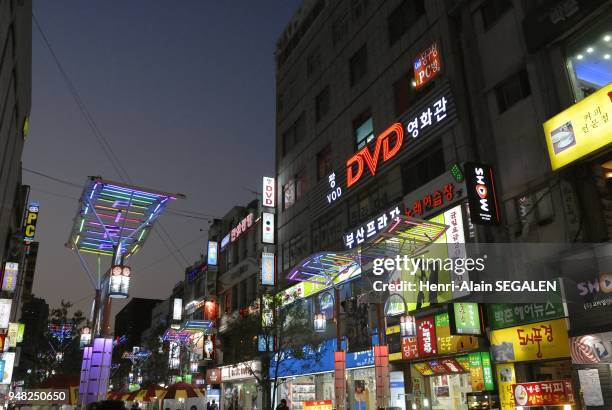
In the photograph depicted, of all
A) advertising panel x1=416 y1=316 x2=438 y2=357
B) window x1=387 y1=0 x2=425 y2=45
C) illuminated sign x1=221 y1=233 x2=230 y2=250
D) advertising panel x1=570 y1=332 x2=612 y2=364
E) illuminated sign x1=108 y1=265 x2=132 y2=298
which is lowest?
advertising panel x1=570 y1=332 x2=612 y2=364

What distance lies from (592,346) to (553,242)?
351 centimetres

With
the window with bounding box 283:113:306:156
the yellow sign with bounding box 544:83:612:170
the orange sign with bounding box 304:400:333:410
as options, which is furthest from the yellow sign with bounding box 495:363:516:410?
the window with bounding box 283:113:306:156

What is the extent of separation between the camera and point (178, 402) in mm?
47844

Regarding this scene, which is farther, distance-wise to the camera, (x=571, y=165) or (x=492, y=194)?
(x=492, y=194)

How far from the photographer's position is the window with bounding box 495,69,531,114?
17.1 m

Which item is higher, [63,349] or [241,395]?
[63,349]

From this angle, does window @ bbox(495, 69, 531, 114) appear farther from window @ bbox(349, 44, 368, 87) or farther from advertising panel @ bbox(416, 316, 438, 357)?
window @ bbox(349, 44, 368, 87)

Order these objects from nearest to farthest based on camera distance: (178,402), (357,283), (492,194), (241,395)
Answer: (492,194) → (357,283) → (241,395) → (178,402)

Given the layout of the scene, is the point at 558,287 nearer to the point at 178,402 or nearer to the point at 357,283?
the point at 357,283

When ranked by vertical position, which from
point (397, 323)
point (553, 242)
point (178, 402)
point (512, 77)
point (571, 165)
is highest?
point (512, 77)

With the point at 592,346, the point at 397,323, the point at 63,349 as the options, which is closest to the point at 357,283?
the point at 397,323

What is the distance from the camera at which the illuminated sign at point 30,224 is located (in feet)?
111

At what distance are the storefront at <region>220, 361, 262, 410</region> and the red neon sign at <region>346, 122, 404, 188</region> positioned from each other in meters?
14.9

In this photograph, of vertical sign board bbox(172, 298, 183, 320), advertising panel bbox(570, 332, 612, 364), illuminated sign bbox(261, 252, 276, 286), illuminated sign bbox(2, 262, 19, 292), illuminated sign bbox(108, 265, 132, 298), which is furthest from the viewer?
vertical sign board bbox(172, 298, 183, 320)
